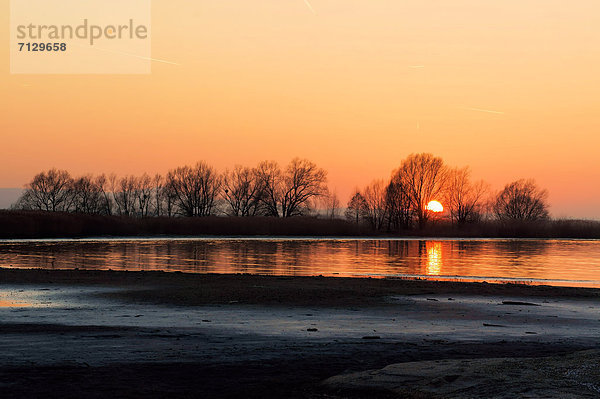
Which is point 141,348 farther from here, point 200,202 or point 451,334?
point 200,202

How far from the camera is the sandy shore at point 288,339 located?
8.80 metres

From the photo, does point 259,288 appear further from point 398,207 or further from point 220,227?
point 398,207

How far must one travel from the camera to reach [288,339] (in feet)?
42.4

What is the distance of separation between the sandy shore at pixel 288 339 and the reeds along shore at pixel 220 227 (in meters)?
50.2

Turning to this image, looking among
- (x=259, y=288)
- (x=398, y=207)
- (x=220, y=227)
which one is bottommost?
(x=259, y=288)

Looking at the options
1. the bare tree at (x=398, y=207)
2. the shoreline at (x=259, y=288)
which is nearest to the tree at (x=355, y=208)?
the bare tree at (x=398, y=207)

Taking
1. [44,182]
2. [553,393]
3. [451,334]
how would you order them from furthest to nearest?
[44,182] → [451,334] → [553,393]

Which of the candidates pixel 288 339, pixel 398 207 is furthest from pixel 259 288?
pixel 398 207

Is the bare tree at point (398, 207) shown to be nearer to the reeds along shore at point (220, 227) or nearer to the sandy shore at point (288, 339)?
the reeds along shore at point (220, 227)

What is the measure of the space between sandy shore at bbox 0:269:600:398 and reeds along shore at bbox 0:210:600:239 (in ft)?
165

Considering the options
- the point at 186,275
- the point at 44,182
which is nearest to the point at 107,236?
the point at 186,275

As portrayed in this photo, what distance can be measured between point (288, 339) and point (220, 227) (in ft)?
236

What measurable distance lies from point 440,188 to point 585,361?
364 feet

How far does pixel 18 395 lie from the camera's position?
8.28m
